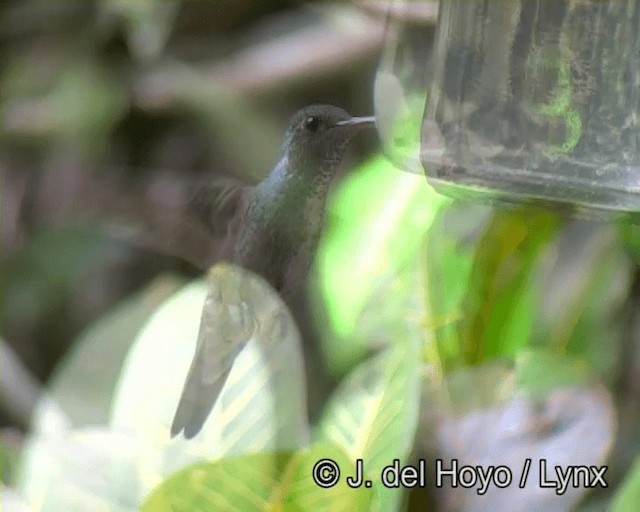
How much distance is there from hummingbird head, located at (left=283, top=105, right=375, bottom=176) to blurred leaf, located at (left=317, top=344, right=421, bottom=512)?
11 cm

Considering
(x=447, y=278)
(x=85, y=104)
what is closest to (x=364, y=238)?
(x=447, y=278)

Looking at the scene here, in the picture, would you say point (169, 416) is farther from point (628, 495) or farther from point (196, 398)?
point (628, 495)

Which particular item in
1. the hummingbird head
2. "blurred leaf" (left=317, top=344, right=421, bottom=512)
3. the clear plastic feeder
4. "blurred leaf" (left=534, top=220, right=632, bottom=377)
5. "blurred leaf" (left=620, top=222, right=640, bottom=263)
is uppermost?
the clear plastic feeder

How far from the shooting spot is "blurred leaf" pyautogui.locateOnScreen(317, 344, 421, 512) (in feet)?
1.15

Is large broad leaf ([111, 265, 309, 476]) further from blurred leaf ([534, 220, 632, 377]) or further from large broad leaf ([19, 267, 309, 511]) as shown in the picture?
blurred leaf ([534, 220, 632, 377])

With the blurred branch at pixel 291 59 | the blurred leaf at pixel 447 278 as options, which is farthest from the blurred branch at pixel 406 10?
the blurred leaf at pixel 447 278

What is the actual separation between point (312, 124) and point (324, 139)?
0.01 meters

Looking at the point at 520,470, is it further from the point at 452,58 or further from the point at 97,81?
the point at 97,81

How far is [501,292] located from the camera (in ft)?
1.31

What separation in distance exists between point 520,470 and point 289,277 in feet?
0.52

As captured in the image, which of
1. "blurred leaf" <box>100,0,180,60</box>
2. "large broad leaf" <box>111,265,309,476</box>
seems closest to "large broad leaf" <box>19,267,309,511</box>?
"large broad leaf" <box>111,265,309,476</box>

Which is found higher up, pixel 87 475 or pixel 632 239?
pixel 632 239

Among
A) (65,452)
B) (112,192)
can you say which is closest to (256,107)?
(112,192)

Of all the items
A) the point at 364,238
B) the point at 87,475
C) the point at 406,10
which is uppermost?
the point at 406,10
